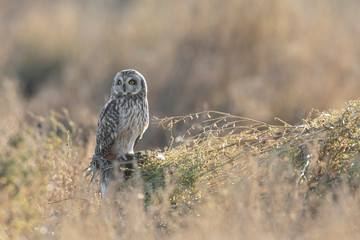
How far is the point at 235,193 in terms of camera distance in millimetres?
3314

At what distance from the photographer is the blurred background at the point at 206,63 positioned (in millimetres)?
9195

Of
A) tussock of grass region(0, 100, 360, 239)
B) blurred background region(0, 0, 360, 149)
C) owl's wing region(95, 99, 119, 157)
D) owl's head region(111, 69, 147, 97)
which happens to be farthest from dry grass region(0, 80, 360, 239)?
blurred background region(0, 0, 360, 149)

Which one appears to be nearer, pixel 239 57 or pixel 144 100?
pixel 144 100

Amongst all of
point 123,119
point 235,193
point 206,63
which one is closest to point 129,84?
point 123,119

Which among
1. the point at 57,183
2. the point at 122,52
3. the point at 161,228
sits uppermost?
the point at 122,52

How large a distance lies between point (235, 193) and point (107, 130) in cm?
258

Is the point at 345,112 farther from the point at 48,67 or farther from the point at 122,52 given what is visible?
the point at 48,67

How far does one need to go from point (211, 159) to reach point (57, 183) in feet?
6.96

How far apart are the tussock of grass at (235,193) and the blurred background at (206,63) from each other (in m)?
3.86

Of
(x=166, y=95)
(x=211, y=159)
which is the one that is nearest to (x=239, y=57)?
(x=166, y=95)

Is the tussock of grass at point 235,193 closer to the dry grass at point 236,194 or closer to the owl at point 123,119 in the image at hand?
the dry grass at point 236,194

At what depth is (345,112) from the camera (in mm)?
4070

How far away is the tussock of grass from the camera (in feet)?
10.5

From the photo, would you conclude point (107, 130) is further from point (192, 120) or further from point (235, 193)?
point (192, 120)
